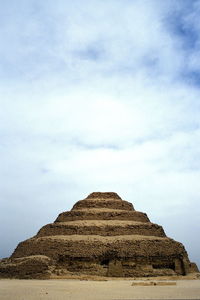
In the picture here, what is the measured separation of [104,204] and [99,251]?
7886mm

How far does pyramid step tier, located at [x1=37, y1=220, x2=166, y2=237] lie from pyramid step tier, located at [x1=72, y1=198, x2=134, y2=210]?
3.11 metres

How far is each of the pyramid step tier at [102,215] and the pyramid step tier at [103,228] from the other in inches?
33.5

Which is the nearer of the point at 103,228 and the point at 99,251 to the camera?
the point at 99,251

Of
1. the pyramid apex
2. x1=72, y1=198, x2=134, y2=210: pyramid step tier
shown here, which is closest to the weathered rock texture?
x1=72, y1=198, x2=134, y2=210: pyramid step tier

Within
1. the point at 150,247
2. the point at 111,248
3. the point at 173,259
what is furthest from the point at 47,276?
the point at 173,259

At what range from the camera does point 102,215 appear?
123ft

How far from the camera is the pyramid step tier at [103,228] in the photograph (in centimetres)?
3516

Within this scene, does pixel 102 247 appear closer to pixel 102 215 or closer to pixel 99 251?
pixel 99 251

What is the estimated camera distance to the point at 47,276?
3081 cm

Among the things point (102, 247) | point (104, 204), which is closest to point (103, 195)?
point (104, 204)

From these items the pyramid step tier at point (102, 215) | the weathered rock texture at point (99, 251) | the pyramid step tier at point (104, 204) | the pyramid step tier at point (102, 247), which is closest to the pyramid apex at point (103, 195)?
the pyramid step tier at point (104, 204)

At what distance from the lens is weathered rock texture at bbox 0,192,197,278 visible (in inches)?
1262

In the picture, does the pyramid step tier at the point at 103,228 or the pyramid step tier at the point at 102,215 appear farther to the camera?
the pyramid step tier at the point at 102,215

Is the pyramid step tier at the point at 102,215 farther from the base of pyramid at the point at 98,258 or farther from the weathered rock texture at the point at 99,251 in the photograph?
the base of pyramid at the point at 98,258
